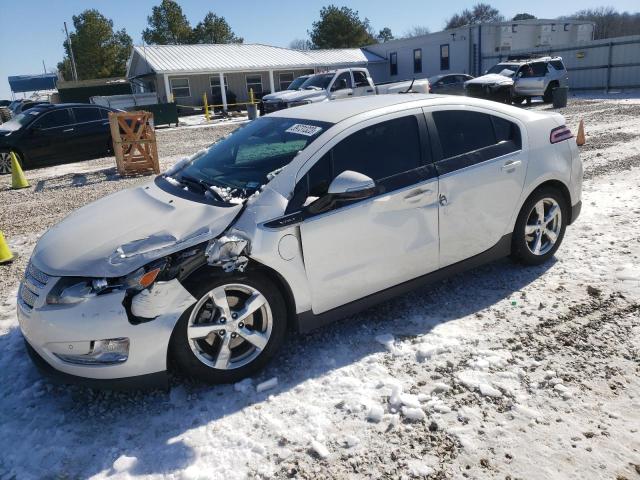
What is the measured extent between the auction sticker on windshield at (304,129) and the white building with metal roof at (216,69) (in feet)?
96.3

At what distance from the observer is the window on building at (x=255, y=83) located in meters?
36.2

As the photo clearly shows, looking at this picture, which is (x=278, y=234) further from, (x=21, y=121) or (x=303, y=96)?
(x=303, y=96)

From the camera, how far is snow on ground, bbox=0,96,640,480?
256 centimetres

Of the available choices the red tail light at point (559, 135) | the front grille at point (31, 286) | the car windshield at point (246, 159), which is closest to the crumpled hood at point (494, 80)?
the red tail light at point (559, 135)

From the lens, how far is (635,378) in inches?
120

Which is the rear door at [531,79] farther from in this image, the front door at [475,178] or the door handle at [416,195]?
the door handle at [416,195]

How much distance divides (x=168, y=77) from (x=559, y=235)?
1276 inches

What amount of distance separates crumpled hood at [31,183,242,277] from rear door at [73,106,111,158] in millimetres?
11088

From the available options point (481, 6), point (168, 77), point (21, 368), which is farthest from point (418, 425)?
point (481, 6)

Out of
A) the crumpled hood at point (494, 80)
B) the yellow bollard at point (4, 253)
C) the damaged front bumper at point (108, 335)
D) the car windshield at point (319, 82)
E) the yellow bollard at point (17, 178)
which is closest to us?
the damaged front bumper at point (108, 335)

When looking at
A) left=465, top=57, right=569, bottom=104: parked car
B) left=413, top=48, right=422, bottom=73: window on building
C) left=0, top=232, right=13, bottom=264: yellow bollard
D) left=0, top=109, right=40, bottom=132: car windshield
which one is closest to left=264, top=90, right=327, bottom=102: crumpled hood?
left=465, top=57, right=569, bottom=104: parked car

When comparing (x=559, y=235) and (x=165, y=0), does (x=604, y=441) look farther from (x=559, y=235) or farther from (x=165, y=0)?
(x=165, y=0)

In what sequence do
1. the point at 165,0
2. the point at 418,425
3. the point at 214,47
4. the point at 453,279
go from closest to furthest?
the point at 418,425 → the point at 453,279 → the point at 214,47 → the point at 165,0

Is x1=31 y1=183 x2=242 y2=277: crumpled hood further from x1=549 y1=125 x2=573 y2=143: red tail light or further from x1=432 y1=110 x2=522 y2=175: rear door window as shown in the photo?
x1=549 y1=125 x2=573 y2=143: red tail light
